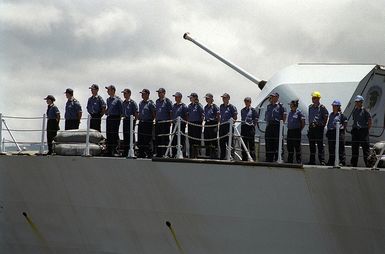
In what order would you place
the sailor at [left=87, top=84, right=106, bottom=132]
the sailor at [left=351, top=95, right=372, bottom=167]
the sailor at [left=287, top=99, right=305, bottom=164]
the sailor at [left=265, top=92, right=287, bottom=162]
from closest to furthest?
the sailor at [left=351, top=95, right=372, bottom=167] < the sailor at [left=287, top=99, right=305, bottom=164] < the sailor at [left=265, top=92, right=287, bottom=162] < the sailor at [left=87, top=84, right=106, bottom=132]

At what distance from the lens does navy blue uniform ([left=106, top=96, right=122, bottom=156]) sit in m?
15.0

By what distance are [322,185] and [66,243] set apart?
5.68 metres

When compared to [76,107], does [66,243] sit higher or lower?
lower

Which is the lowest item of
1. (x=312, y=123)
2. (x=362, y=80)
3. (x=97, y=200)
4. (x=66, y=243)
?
(x=66, y=243)

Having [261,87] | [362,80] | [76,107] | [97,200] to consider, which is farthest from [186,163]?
[261,87]

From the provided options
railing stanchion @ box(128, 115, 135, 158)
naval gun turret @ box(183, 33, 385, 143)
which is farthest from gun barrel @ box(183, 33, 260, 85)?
railing stanchion @ box(128, 115, 135, 158)

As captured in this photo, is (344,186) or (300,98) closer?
(344,186)

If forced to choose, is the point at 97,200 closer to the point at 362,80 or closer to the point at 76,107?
the point at 76,107

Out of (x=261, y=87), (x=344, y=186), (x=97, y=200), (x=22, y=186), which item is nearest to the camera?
(x=344, y=186)

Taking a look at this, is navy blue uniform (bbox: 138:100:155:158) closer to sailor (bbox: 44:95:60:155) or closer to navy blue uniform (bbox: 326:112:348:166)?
sailor (bbox: 44:95:60:155)

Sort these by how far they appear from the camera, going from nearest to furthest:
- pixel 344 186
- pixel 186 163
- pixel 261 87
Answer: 1. pixel 344 186
2. pixel 186 163
3. pixel 261 87

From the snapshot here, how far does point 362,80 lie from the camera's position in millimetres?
15367

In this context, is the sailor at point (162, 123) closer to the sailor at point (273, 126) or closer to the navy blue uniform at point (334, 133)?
the sailor at point (273, 126)

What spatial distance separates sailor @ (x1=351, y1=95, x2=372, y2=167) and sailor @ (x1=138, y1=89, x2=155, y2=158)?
4112 mm
